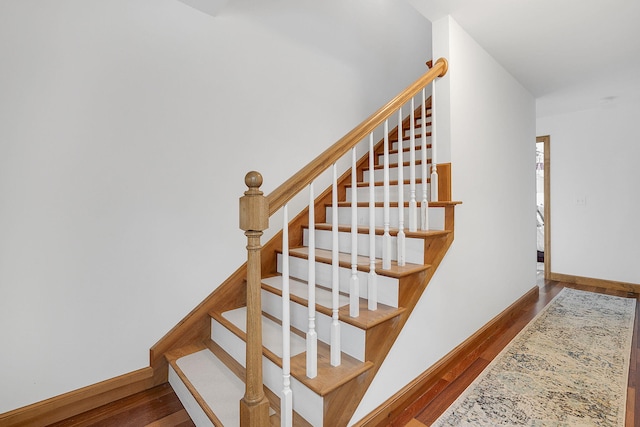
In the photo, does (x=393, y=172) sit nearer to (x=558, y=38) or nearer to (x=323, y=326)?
(x=558, y=38)

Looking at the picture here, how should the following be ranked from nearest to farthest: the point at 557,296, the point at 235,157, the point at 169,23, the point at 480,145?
the point at 169,23, the point at 235,157, the point at 480,145, the point at 557,296

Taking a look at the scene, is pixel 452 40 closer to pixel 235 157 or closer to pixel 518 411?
pixel 235 157

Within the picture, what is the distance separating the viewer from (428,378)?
5.70ft

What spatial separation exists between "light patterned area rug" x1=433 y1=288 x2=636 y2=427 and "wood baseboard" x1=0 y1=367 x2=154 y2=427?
1.62 meters

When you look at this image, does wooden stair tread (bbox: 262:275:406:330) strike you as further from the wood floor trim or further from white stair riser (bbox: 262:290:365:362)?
the wood floor trim

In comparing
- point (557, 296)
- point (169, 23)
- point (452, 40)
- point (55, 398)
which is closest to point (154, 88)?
point (169, 23)

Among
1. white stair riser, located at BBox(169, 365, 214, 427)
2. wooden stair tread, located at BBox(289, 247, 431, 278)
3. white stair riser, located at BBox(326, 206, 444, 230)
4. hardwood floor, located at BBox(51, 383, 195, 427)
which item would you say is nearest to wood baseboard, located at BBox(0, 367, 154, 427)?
hardwood floor, located at BBox(51, 383, 195, 427)

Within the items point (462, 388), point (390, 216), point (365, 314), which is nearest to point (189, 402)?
point (365, 314)

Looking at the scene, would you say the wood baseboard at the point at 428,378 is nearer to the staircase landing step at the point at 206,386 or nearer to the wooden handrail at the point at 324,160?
the staircase landing step at the point at 206,386

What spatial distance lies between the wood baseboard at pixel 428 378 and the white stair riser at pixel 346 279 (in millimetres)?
470

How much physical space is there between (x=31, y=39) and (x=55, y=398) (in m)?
1.71

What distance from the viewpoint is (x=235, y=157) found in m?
2.10

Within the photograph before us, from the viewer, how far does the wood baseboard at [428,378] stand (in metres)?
1.46

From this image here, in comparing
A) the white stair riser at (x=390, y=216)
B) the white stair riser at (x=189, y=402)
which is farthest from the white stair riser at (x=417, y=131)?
the white stair riser at (x=189, y=402)
